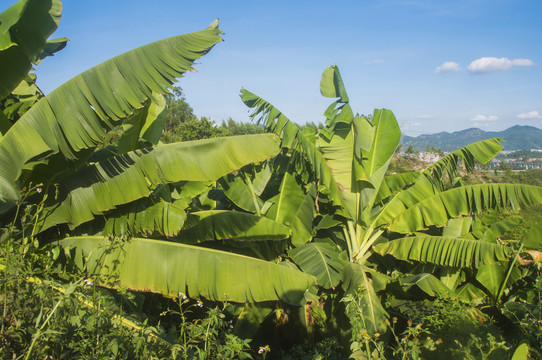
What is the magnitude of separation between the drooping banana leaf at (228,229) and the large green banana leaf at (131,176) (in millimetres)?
710

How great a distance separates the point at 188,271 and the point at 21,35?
8.41 ft

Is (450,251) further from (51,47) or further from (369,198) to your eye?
(51,47)

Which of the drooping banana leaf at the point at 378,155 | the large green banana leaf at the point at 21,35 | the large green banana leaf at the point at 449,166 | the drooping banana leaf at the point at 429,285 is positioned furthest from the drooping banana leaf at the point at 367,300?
the large green banana leaf at the point at 21,35

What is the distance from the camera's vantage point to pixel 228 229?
424 cm

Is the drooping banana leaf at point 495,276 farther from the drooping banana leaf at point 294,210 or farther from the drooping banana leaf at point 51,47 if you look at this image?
the drooping banana leaf at point 51,47

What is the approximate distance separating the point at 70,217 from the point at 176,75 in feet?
5.80

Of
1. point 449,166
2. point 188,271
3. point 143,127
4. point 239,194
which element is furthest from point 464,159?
point 143,127

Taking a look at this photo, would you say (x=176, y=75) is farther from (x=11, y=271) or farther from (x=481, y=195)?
(x=481, y=195)

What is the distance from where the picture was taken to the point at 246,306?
470cm

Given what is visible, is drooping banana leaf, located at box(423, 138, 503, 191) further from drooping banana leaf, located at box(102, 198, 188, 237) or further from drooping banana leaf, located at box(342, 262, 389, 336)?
drooping banana leaf, located at box(102, 198, 188, 237)

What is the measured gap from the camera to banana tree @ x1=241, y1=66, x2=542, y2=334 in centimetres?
488

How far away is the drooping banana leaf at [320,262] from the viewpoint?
466 cm

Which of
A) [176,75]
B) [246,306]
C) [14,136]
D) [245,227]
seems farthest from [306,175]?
[14,136]

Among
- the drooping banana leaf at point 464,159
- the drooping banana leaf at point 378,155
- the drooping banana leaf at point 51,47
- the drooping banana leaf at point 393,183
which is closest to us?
the drooping banana leaf at point 51,47
